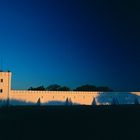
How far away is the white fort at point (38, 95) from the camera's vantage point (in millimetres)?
44469

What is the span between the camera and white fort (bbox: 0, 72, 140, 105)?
44469 millimetres

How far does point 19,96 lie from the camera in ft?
145
